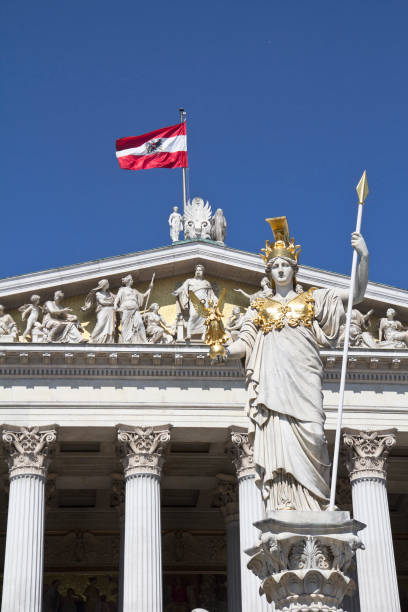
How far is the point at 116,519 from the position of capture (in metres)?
38.2

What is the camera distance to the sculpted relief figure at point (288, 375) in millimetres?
10492

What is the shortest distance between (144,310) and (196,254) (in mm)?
2279

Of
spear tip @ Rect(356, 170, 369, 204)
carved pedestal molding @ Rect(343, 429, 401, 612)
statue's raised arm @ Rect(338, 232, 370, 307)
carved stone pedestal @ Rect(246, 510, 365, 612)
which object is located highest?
carved pedestal molding @ Rect(343, 429, 401, 612)

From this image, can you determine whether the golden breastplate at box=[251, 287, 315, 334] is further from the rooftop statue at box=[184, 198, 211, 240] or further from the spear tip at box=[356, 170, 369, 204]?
the rooftop statue at box=[184, 198, 211, 240]

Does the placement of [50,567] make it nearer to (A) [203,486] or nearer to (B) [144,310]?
(A) [203,486]

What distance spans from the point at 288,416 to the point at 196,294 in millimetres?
22948

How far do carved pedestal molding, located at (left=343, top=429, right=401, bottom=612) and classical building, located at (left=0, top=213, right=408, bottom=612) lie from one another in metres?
0.03

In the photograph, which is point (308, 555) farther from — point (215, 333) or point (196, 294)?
point (196, 294)

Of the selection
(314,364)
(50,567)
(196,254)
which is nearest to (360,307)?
(196,254)

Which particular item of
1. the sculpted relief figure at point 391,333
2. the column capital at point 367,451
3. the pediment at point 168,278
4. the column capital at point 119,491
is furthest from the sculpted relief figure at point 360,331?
the column capital at point 119,491

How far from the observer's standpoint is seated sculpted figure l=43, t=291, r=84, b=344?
108 feet

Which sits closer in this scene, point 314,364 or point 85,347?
point 314,364

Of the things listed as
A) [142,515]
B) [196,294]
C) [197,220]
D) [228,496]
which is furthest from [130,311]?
[228,496]

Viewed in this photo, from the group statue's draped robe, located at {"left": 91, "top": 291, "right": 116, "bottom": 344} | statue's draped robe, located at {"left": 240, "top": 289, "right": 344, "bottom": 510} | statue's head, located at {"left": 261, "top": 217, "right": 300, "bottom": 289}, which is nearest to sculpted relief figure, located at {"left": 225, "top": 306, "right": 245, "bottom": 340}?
statue's draped robe, located at {"left": 91, "top": 291, "right": 116, "bottom": 344}
